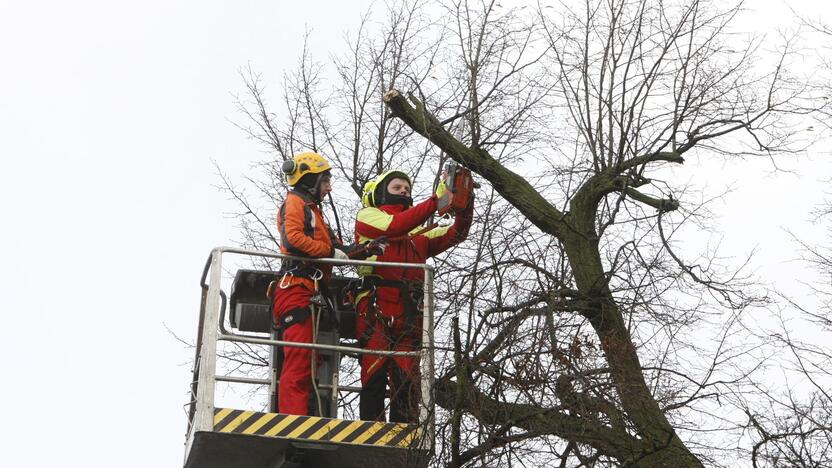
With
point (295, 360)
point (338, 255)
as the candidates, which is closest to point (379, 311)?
point (338, 255)

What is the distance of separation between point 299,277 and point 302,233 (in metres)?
0.34

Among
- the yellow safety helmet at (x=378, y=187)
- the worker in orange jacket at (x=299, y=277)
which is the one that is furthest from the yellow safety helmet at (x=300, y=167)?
the yellow safety helmet at (x=378, y=187)

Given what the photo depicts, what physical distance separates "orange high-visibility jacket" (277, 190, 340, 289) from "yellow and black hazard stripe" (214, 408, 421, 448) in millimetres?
1071

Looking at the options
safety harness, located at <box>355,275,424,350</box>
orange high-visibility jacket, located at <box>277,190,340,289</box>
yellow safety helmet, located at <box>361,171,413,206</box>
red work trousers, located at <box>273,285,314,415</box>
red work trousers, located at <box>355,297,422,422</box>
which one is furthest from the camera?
yellow safety helmet, located at <box>361,171,413,206</box>

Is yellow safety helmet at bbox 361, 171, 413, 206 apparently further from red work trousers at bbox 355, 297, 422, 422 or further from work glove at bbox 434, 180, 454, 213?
red work trousers at bbox 355, 297, 422, 422

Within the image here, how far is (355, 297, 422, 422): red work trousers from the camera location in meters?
12.3

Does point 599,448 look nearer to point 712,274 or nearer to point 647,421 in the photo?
point 647,421

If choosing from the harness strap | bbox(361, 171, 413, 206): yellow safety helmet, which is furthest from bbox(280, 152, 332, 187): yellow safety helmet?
the harness strap

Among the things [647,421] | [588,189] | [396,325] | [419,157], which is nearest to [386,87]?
[419,157]

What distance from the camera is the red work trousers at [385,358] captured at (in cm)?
1227

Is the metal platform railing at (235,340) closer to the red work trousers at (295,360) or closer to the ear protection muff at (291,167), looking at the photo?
the red work trousers at (295,360)

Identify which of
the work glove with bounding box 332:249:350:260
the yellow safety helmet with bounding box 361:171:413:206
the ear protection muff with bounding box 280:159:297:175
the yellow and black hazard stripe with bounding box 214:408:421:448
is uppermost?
the yellow safety helmet with bounding box 361:171:413:206

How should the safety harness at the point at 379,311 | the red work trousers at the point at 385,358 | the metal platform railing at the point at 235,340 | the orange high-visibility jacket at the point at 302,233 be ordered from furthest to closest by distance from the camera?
the safety harness at the point at 379,311 → the red work trousers at the point at 385,358 → the orange high-visibility jacket at the point at 302,233 → the metal platform railing at the point at 235,340

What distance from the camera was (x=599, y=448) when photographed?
36.7ft
